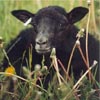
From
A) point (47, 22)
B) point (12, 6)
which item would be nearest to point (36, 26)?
point (47, 22)

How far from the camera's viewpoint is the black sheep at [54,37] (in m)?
7.26

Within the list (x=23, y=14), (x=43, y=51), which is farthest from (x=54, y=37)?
(x=23, y=14)

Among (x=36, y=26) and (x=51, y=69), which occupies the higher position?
(x=36, y=26)

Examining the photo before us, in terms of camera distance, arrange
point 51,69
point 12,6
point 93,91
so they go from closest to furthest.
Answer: point 93,91, point 51,69, point 12,6

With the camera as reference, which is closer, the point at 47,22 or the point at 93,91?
the point at 93,91

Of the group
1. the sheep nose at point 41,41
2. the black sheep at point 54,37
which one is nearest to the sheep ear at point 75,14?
the black sheep at point 54,37

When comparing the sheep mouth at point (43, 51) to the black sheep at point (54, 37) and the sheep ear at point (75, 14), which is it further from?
the sheep ear at point (75, 14)

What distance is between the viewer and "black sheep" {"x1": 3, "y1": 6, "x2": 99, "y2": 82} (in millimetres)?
7262

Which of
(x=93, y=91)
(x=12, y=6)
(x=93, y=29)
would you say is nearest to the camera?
(x=93, y=91)

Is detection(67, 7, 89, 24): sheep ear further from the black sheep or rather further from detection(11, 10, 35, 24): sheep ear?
detection(11, 10, 35, 24): sheep ear

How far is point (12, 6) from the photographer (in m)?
9.90

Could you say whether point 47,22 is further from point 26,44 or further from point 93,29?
point 93,29

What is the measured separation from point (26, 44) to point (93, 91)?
2.08 meters

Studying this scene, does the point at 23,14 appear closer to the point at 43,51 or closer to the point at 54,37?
the point at 54,37
